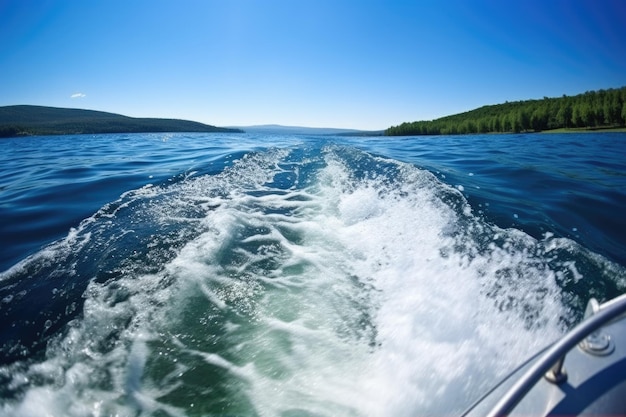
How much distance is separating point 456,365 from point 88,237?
6.01 m

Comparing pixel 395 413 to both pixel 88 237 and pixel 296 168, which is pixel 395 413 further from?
pixel 296 168

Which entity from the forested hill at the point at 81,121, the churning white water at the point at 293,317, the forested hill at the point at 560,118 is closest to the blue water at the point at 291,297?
the churning white water at the point at 293,317

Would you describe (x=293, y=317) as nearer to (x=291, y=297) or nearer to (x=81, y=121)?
(x=291, y=297)

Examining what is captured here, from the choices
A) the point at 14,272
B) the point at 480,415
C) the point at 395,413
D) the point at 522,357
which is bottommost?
the point at 395,413

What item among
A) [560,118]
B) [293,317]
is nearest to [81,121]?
[293,317]

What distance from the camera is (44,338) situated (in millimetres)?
2984

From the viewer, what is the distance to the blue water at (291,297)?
2.58 meters

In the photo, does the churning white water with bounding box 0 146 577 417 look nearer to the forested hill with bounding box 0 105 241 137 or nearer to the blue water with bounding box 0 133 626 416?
the blue water with bounding box 0 133 626 416

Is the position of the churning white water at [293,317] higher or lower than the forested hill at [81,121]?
lower

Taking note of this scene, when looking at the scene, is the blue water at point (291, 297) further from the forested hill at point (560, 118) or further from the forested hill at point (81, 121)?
the forested hill at point (81, 121)

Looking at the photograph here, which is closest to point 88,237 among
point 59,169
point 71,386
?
point 71,386

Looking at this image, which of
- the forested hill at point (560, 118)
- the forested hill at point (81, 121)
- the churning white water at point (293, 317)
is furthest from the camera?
the forested hill at point (81, 121)

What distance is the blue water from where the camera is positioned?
2.58m

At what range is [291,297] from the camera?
3805 mm
